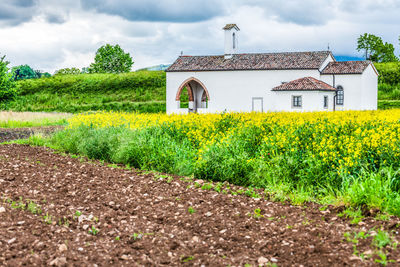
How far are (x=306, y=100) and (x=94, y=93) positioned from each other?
26393 mm

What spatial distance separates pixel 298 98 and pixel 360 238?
28.1 metres

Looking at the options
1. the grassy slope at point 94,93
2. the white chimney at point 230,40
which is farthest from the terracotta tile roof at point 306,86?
the grassy slope at point 94,93

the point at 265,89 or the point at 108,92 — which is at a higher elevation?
the point at 108,92

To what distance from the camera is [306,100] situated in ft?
105

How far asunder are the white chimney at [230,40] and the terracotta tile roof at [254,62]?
454mm

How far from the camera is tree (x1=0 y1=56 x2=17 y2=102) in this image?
984 inches

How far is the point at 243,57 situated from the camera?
126 ft

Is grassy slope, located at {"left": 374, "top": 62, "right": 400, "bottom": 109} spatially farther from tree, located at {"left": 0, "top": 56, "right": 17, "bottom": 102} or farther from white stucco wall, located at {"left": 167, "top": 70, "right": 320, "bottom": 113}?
tree, located at {"left": 0, "top": 56, "right": 17, "bottom": 102}

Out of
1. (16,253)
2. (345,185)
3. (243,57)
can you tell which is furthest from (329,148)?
(243,57)

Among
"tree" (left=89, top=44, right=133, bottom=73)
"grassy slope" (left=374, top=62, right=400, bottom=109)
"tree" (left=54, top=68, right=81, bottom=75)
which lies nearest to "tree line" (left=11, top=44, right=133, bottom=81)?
"tree" (left=89, top=44, right=133, bottom=73)

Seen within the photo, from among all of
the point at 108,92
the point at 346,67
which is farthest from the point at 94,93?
the point at 346,67

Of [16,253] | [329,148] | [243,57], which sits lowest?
[16,253]

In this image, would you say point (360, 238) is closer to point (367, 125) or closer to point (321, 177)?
point (321, 177)

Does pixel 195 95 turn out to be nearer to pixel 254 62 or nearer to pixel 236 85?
pixel 236 85
